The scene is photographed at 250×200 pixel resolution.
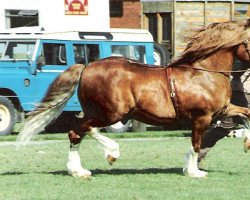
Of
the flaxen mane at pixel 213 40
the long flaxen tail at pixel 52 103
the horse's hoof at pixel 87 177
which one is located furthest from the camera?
the long flaxen tail at pixel 52 103

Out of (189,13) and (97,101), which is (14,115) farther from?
(189,13)

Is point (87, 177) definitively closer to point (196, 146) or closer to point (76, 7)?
point (196, 146)

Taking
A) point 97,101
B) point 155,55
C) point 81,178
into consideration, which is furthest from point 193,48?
point 155,55

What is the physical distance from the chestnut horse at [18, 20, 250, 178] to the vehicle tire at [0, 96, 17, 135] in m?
8.79

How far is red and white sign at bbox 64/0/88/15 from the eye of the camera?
2839cm

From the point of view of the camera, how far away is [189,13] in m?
31.6

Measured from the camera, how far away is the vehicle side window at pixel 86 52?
73.6 feet

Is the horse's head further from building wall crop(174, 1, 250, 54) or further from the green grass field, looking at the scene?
building wall crop(174, 1, 250, 54)

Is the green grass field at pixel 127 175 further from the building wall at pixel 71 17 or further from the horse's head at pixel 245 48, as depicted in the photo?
the building wall at pixel 71 17

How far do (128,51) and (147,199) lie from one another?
13.2 m

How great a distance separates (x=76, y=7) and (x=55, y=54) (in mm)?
6739

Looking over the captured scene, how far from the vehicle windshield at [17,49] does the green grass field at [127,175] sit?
4184 millimetres

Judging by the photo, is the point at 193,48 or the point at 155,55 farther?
the point at 155,55

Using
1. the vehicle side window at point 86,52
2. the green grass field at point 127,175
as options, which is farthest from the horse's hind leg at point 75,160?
the vehicle side window at point 86,52
